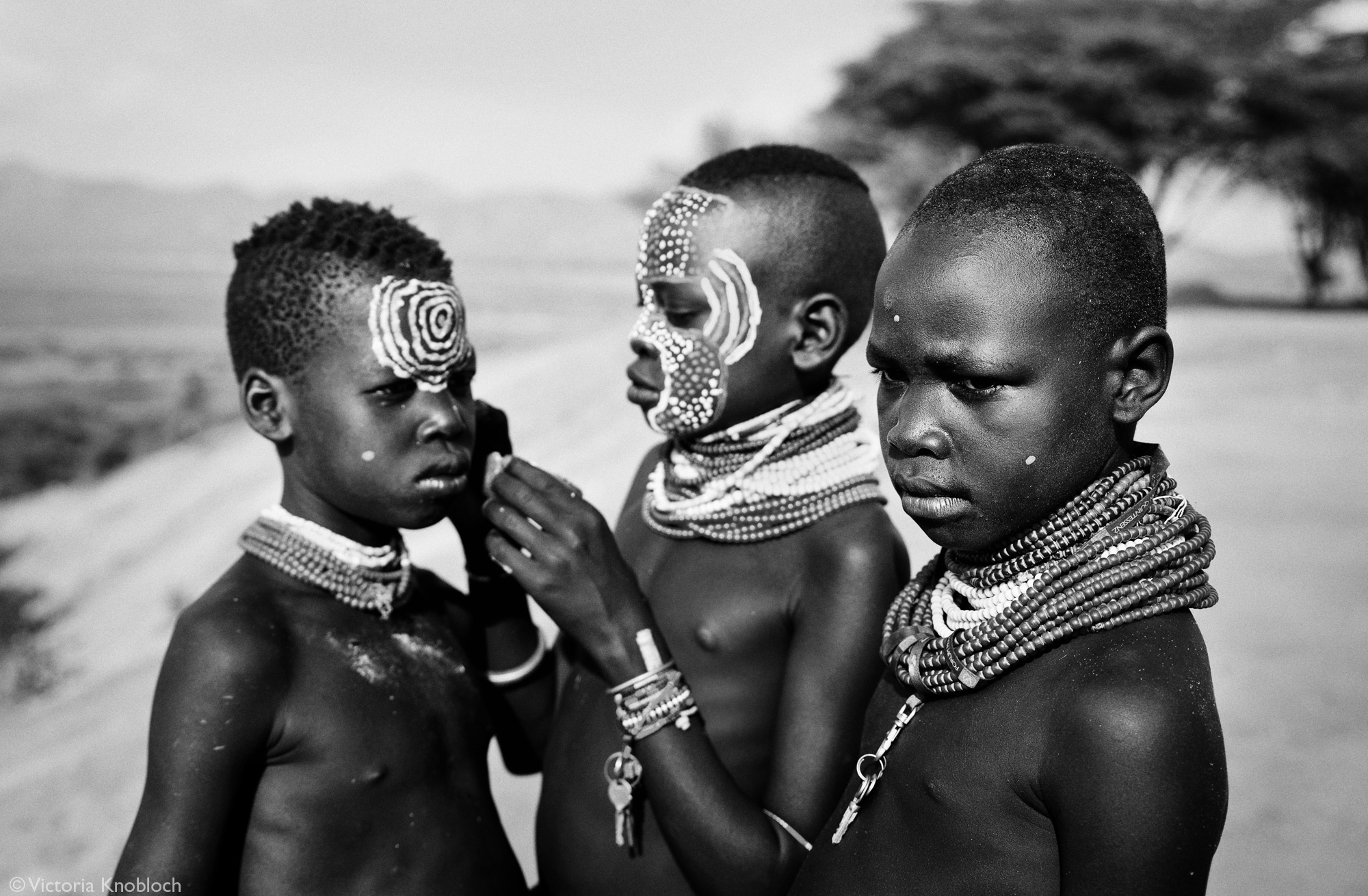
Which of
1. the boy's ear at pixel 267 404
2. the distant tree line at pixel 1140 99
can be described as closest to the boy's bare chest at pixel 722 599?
the boy's ear at pixel 267 404

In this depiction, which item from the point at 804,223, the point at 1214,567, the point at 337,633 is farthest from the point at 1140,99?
the point at 337,633

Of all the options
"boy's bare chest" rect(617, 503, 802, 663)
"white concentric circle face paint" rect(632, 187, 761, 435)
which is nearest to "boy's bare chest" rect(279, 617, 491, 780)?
"boy's bare chest" rect(617, 503, 802, 663)

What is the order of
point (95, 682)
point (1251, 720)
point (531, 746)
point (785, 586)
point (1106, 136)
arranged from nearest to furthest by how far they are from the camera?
point (785, 586) → point (531, 746) → point (1251, 720) → point (95, 682) → point (1106, 136)

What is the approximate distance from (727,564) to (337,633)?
0.79m

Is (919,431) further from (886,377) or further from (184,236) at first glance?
(184,236)

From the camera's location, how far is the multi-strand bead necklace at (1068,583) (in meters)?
1.61

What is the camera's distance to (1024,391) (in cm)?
163

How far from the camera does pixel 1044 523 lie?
67.6 inches

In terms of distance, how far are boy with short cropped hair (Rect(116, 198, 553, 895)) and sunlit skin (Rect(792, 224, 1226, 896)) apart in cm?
98

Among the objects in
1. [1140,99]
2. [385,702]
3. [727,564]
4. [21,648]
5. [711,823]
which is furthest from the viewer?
[1140,99]

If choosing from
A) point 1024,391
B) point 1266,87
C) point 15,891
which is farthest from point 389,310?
point 1266,87

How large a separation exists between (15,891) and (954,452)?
16.0 ft

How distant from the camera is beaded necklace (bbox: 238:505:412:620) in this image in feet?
7.67

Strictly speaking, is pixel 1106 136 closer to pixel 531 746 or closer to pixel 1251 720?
pixel 1251 720
